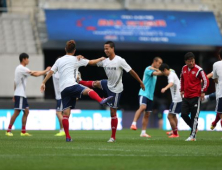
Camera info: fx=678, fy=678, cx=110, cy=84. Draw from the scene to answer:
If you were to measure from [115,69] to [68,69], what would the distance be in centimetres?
100

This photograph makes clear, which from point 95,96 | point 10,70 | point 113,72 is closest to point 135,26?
point 10,70

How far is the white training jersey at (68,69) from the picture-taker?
14078 millimetres

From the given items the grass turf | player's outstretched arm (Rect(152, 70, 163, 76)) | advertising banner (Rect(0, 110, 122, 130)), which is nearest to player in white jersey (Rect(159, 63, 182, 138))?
player's outstretched arm (Rect(152, 70, 163, 76))

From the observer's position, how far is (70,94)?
14070 mm

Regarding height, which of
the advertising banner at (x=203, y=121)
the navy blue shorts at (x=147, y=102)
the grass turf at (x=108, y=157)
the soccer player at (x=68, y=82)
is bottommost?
the grass turf at (x=108, y=157)

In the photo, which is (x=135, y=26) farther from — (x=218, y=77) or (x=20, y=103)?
(x=218, y=77)

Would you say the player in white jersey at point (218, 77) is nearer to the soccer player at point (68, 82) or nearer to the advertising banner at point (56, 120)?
the soccer player at point (68, 82)

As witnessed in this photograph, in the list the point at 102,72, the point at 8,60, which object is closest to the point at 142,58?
the point at 102,72

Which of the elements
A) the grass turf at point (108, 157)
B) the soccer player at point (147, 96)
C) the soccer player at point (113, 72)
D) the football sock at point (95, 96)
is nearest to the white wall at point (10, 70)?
the soccer player at point (147, 96)

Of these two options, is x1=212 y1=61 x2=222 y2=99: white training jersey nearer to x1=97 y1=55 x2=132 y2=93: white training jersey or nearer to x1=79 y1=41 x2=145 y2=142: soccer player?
x1=79 y1=41 x2=145 y2=142: soccer player

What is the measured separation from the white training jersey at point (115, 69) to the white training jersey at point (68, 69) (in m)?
0.45

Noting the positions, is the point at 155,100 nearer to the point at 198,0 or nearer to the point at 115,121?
the point at 198,0

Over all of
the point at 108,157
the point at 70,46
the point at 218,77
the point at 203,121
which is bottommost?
the point at 108,157

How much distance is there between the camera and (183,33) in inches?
1264
